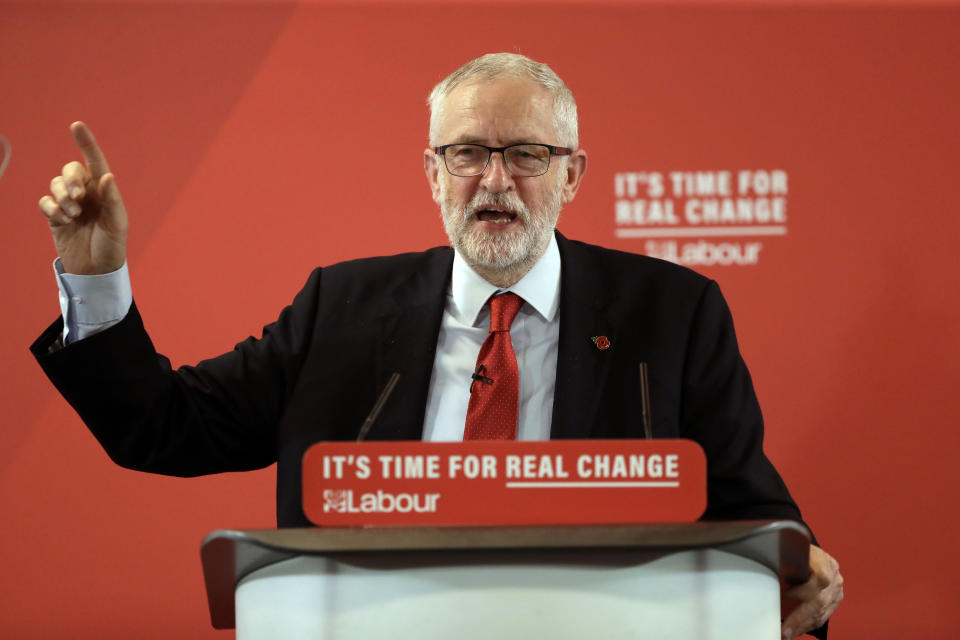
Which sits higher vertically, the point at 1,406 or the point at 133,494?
the point at 1,406

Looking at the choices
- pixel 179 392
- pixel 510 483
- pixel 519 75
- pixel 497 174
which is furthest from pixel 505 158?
pixel 510 483

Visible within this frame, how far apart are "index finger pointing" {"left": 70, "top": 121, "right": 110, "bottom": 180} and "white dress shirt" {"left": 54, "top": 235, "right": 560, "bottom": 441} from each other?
0.62 feet

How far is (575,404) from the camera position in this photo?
1.79 m

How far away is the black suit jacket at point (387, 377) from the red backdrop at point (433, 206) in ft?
2.30

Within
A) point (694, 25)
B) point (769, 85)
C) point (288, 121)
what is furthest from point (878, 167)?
point (288, 121)

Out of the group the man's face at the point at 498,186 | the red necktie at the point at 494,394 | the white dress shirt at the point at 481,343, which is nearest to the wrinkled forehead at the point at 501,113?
the man's face at the point at 498,186

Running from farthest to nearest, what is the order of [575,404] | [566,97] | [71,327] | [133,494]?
[133,494] → [566,97] → [575,404] → [71,327]

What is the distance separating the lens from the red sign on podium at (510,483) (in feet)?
3.51

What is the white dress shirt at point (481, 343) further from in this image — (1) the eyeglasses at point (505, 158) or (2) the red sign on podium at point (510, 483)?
(2) the red sign on podium at point (510, 483)

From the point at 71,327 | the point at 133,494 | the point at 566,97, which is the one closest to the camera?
the point at 71,327

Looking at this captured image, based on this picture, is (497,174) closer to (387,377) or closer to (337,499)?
(387,377)

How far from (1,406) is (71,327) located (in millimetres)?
1178

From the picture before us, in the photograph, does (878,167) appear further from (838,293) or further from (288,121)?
(288,121)

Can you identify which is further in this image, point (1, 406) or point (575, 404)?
point (1, 406)
